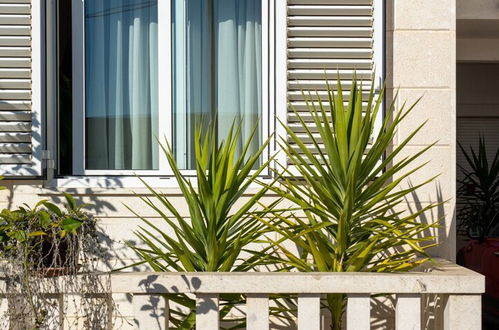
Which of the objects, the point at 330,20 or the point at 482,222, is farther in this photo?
the point at 482,222

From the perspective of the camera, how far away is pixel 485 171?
7031mm

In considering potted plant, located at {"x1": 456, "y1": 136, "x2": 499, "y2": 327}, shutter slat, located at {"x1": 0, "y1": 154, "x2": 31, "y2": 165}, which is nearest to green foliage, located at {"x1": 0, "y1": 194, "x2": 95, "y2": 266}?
shutter slat, located at {"x1": 0, "y1": 154, "x2": 31, "y2": 165}

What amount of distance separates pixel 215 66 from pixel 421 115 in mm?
1268

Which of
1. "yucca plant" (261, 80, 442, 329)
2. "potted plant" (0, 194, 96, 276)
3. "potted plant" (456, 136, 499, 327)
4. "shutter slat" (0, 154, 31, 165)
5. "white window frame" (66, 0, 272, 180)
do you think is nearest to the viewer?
"potted plant" (0, 194, 96, 276)

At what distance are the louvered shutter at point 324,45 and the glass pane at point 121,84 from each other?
0.86 meters

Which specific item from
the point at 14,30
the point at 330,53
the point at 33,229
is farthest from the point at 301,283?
the point at 14,30

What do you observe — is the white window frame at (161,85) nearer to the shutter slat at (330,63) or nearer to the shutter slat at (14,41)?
the shutter slat at (330,63)

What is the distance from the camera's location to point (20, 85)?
389 cm

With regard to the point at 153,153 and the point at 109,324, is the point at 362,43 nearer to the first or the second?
the point at 153,153

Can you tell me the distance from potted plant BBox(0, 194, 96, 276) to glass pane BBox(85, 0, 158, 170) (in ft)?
2.85

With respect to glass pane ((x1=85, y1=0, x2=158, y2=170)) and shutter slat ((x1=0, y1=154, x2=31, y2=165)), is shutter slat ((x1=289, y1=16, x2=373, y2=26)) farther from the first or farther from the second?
shutter slat ((x1=0, y1=154, x2=31, y2=165))

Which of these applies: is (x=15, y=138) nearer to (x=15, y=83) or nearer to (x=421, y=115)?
(x=15, y=83)

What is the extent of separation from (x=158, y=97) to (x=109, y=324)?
149cm

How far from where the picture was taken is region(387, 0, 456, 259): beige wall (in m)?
3.97
